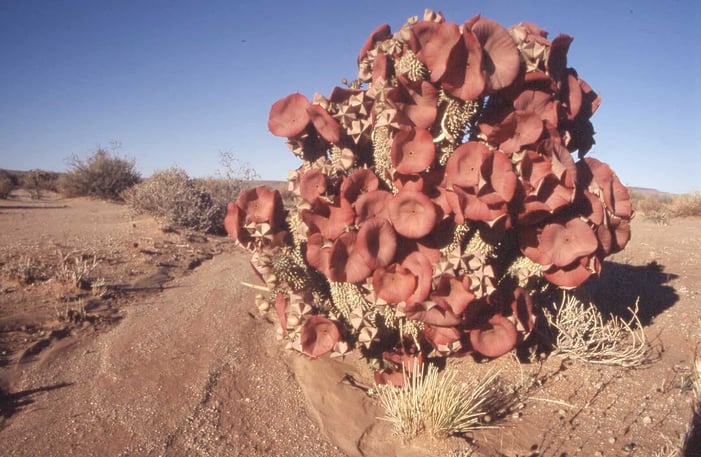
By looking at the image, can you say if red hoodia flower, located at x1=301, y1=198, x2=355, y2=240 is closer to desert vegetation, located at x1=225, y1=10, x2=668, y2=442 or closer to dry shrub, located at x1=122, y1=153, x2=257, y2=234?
desert vegetation, located at x1=225, y1=10, x2=668, y2=442

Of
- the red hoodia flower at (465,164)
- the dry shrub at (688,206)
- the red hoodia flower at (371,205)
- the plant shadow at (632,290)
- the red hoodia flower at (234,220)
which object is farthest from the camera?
the dry shrub at (688,206)

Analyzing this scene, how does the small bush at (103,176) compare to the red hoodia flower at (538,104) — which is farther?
the small bush at (103,176)

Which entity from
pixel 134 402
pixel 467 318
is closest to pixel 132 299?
pixel 134 402

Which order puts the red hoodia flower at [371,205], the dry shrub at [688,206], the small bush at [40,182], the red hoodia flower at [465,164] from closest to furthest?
the red hoodia flower at [465,164] → the red hoodia flower at [371,205] → the dry shrub at [688,206] → the small bush at [40,182]

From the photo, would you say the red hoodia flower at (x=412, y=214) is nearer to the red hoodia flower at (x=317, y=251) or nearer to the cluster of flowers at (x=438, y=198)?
the cluster of flowers at (x=438, y=198)

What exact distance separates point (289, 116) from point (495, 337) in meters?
1.86

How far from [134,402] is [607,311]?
12.4 ft

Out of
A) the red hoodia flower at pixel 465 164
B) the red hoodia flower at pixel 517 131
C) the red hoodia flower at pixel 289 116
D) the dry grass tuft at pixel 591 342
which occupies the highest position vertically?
the red hoodia flower at pixel 289 116

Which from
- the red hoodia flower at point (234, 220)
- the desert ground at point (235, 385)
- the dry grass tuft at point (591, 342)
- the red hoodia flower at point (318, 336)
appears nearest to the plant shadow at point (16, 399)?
the desert ground at point (235, 385)

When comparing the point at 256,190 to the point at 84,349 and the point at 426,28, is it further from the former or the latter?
the point at 84,349

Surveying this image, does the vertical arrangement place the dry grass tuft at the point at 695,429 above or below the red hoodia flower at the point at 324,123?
below

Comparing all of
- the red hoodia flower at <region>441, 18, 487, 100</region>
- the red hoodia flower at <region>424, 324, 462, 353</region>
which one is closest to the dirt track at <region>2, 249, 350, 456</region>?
the red hoodia flower at <region>424, 324, 462, 353</region>

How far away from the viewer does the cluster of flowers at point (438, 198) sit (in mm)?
2410

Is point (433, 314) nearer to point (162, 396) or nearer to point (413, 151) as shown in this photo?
point (413, 151)
